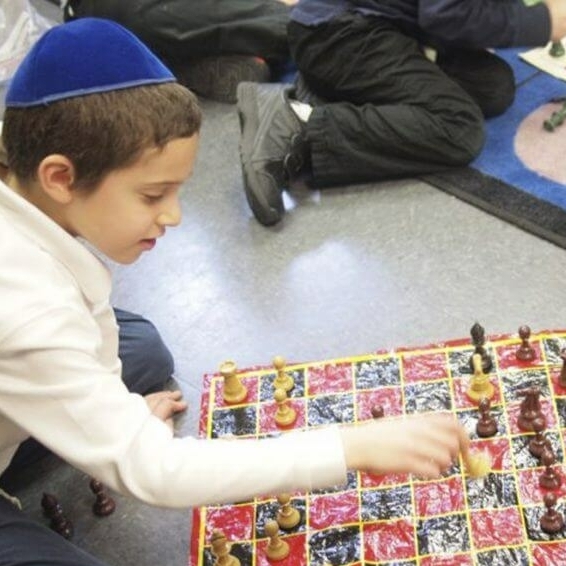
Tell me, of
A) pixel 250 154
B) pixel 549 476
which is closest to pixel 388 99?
pixel 250 154

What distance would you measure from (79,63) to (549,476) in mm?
733

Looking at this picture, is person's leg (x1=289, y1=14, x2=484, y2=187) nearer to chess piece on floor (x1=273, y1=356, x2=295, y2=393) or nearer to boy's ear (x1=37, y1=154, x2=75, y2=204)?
chess piece on floor (x1=273, y1=356, x2=295, y2=393)

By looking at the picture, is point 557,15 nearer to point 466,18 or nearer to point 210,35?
point 466,18

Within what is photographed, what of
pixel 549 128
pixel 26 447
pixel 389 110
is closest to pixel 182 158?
pixel 26 447

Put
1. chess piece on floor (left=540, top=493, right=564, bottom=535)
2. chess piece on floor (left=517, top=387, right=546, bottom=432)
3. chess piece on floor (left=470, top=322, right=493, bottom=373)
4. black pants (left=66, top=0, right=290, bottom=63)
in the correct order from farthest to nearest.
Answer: black pants (left=66, top=0, right=290, bottom=63), chess piece on floor (left=470, top=322, right=493, bottom=373), chess piece on floor (left=517, top=387, right=546, bottom=432), chess piece on floor (left=540, top=493, right=564, bottom=535)

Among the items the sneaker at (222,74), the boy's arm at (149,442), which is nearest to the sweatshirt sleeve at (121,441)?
the boy's arm at (149,442)

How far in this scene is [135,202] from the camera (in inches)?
38.1

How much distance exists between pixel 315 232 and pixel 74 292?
806 mm

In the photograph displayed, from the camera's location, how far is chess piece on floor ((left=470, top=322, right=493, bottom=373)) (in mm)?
1310

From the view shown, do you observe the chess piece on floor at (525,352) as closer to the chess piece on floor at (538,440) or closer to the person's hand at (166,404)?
the chess piece on floor at (538,440)

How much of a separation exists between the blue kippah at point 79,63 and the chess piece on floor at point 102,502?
593mm

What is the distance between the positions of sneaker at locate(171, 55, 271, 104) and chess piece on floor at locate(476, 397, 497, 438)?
110 centimetres

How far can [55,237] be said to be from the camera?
3.18ft

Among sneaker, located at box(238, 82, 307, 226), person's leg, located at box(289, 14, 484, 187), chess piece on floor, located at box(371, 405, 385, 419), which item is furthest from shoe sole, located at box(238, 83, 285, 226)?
chess piece on floor, located at box(371, 405, 385, 419)
